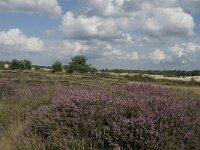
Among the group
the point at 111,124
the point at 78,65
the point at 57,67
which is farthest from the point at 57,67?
the point at 111,124

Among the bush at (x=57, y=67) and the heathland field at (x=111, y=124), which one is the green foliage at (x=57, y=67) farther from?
the heathland field at (x=111, y=124)

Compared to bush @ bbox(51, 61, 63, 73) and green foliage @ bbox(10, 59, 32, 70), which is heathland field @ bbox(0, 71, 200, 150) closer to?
bush @ bbox(51, 61, 63, 73)

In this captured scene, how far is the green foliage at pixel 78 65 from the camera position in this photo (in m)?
90.2

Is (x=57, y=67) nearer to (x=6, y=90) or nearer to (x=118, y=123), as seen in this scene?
(x=6, y=90)

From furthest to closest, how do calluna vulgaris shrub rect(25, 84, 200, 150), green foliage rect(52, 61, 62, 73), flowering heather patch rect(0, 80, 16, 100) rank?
green foliage rect(52, 61, 62, 73)
flowering heather patch rect(0, 80, 16, 100)
calluna vulgaris shrub rect(25, 84, 200, 150)

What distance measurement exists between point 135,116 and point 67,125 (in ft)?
4.50

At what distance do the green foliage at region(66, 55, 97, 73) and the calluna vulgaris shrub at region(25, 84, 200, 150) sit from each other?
80807mm

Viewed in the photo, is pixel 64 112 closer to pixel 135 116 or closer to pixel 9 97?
pixel 135 116

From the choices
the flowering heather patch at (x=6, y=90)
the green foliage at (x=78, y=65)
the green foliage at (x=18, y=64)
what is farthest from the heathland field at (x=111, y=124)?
the green foliage at (x=18, y=64)

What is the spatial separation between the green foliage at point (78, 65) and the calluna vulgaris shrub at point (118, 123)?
265ft

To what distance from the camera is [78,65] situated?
91.7 m

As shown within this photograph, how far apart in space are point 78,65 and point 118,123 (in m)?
84.2

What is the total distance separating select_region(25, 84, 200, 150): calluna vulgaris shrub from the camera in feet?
24.2

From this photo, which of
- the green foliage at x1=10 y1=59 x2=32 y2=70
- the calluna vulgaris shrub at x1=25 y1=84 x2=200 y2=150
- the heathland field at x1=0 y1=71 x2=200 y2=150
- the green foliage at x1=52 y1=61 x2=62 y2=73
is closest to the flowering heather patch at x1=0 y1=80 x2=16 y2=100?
the heathland field at x1=0 y1=71 x2=200 y2=150
